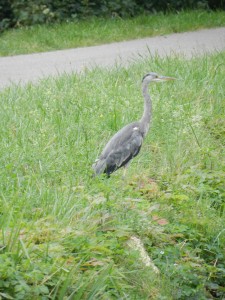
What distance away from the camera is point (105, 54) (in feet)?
42.2

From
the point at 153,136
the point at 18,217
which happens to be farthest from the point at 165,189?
the point at 18,217

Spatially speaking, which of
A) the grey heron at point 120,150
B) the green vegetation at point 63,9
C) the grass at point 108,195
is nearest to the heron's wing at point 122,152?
the grey heron at point 120,150

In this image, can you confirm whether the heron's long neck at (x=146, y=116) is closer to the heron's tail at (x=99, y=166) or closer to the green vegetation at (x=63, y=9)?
the heron's tail at (x=99, y=166)

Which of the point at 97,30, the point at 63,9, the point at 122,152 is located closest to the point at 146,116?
the point at 122,152

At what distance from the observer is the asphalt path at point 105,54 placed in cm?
1146

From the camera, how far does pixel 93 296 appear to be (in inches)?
189

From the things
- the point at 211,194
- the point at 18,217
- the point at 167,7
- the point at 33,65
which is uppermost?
the point at 18,217

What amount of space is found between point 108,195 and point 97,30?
8.71 meters

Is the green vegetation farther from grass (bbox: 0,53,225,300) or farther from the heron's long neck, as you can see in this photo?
the heron's long neck

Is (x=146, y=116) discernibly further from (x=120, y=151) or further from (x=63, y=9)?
(x=63, y=9)

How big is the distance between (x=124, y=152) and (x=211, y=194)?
3.00ft

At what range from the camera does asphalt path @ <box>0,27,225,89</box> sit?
11.5 meters

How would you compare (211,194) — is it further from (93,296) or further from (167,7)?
(167,7)

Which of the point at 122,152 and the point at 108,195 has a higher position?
the point at 108,195
